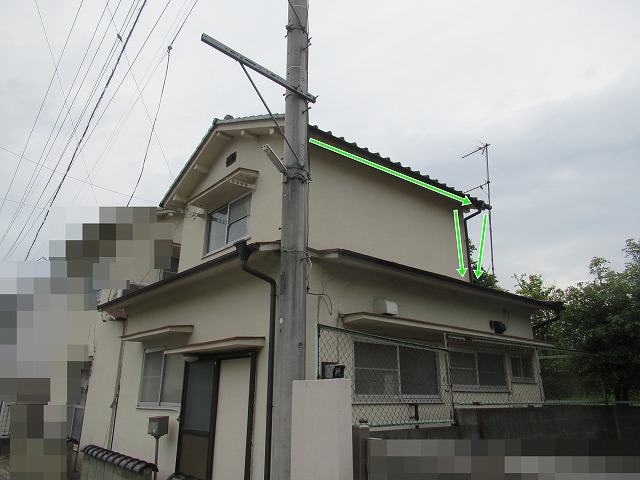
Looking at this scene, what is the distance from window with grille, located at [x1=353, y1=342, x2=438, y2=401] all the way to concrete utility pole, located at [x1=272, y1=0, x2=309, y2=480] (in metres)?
2.03

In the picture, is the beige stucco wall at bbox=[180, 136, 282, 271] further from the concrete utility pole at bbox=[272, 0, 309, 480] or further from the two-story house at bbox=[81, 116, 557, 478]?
the concrete utility pole at bbox=[272, 0, 309, 480]

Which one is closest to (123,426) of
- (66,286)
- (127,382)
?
(127,382)

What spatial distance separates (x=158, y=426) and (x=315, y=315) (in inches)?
144

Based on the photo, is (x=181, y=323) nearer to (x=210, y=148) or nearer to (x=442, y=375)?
(x=210, y=148)

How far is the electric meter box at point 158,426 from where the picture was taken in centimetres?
759

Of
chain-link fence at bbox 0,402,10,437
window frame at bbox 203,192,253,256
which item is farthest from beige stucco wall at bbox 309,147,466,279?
chain-link fence at bbox 0,402,10,437

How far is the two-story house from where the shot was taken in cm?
645

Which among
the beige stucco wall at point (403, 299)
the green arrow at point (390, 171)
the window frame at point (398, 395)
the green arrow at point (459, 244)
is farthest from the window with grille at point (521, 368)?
the green arrow at point (390, 171)

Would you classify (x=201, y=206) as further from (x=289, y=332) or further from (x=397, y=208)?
(x=289, y=332)

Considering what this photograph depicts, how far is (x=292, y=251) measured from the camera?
4902 millimetres

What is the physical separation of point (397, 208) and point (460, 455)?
229 inches

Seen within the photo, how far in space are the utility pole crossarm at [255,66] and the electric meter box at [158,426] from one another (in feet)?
19.2

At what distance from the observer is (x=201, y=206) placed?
9.27m

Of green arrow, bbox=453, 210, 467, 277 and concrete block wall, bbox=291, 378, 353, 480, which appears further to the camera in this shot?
green arrow, bbox=453, 210, 467, 277
